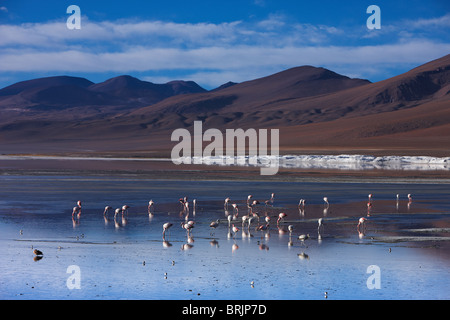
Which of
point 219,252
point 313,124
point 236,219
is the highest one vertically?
point 313,124

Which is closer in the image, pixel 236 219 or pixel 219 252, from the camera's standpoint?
pixel 219 252

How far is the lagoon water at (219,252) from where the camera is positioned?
10.3 m

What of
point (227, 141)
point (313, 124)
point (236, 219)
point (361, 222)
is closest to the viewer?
point (361, 222)

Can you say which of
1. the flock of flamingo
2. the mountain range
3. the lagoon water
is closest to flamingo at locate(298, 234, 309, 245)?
the flock of flamingo

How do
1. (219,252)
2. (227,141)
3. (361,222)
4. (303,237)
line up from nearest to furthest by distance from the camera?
(219,252), (303,237), (361,222), (227,141)

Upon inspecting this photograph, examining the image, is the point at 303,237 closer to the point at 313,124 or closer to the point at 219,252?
the point at 219,252

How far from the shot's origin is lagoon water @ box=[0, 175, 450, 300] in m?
10.3

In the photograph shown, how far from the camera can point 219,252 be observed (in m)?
13.5

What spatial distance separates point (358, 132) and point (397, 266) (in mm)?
95185

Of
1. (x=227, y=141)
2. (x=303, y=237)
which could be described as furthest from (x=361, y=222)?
(x=227, y=141)

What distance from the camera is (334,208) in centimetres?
2177

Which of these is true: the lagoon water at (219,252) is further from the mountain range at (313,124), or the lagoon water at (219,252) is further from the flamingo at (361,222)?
the mountain range at (313,124)

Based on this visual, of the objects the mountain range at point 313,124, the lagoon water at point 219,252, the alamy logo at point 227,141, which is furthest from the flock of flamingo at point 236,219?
the mountain range at point 313,124
